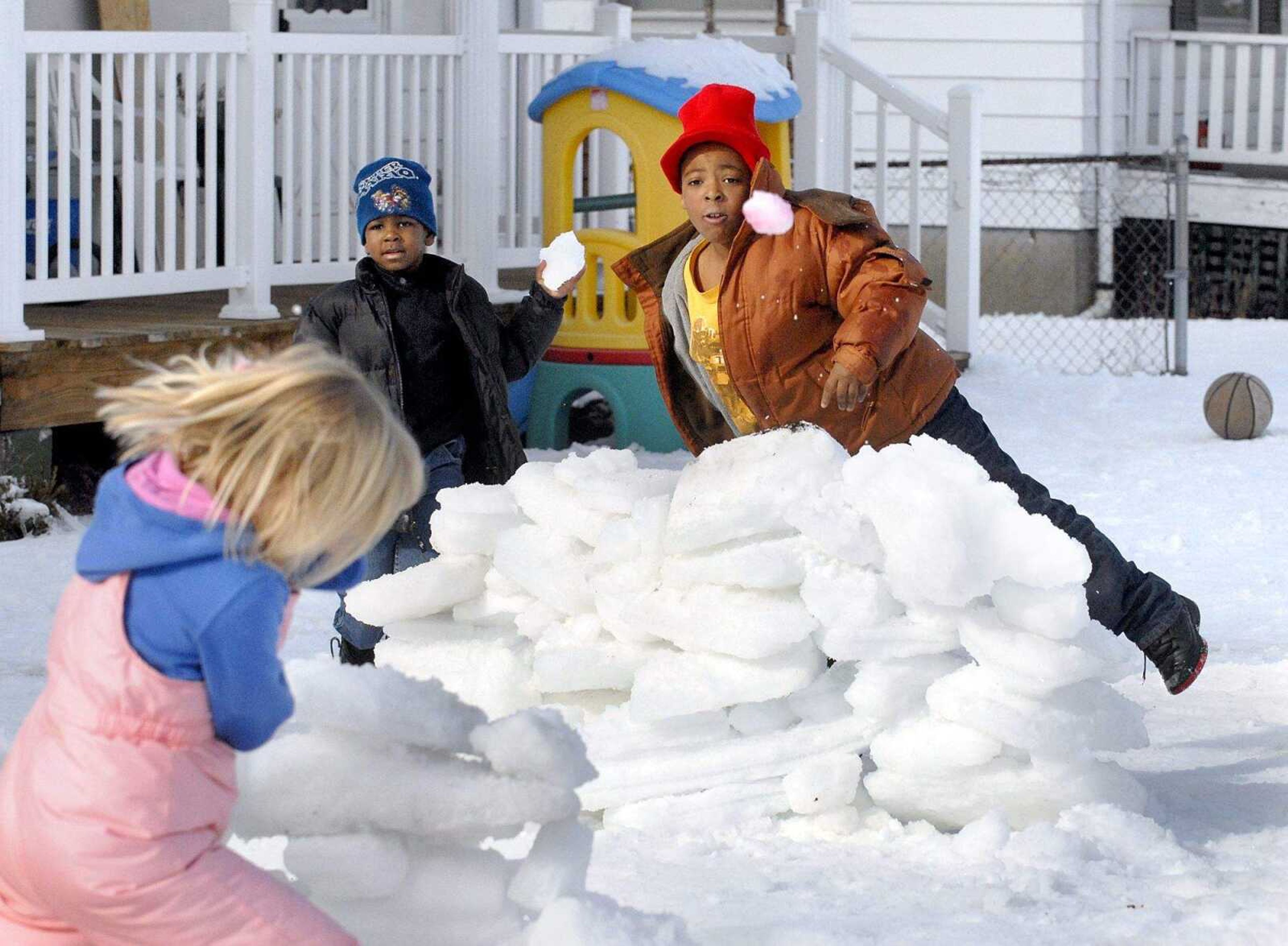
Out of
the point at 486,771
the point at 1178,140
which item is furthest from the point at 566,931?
the point at 1178,140

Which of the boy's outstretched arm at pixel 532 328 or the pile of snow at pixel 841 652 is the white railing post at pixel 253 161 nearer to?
the boy's outstretched arm at pixel 532 328

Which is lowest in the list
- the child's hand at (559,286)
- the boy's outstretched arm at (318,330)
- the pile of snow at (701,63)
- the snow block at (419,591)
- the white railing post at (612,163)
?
the snow block at (419,591)

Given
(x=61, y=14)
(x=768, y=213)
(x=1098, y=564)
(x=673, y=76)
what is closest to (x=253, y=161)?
(x=673, y=76)

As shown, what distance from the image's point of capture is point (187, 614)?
240 centimetres

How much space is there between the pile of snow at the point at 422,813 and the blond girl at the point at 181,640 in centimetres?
40

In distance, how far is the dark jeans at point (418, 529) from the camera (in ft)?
17.2

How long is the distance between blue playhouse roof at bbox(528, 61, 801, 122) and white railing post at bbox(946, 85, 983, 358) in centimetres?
206

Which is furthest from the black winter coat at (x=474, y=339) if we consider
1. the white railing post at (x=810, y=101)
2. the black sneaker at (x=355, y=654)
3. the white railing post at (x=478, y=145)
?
the white railing post at (x=810, y=101)

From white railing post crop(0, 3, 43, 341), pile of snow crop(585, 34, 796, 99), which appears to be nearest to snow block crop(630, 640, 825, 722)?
white railing post crop(0, 3, 43, 341)

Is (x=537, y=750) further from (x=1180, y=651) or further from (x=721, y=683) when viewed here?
(x=1180, y=651)

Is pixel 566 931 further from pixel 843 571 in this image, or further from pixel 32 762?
pixel 843 571

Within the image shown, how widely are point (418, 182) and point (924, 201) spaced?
10841 millimetres

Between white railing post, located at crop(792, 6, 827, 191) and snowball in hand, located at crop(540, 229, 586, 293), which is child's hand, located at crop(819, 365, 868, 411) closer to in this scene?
snowball in hand, located at crop(540, 229, 586, 293)

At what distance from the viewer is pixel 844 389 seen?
4.12 metres
